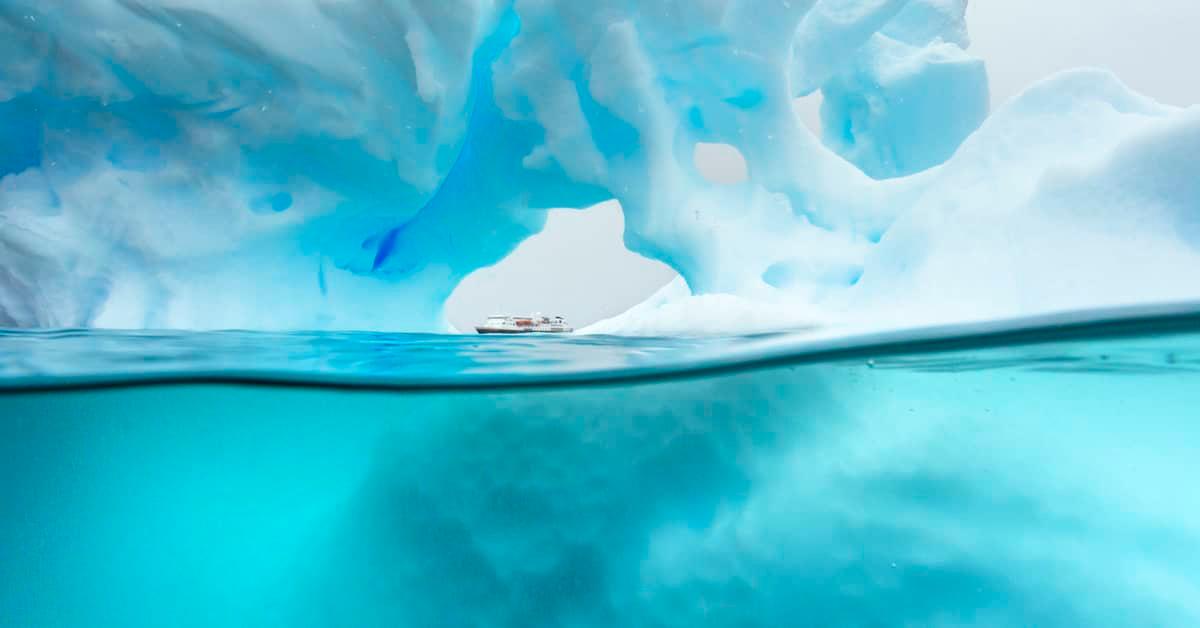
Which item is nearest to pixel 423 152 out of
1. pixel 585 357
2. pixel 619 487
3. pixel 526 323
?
pixel 585 357

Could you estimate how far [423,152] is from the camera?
6.20m

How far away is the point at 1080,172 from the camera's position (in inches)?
164

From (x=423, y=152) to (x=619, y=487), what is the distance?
157 inches

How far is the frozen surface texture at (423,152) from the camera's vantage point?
16.2 ft

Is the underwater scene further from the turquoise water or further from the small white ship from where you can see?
the small white ship

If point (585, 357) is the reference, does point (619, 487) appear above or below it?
below

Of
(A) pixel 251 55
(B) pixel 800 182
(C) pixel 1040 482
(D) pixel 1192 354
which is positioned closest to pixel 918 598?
(C) pixel 1040 482

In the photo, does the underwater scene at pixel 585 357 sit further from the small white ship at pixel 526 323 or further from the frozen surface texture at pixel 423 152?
the small white ship at pixel 526 323

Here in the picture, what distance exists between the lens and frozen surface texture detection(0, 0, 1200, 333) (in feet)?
16.2

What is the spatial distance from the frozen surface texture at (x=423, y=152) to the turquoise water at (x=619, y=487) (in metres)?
1.15

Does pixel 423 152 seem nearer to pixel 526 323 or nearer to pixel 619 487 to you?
pixel 619 487

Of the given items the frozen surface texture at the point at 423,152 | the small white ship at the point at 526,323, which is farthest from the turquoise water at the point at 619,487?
the small white ship at the point at 526,323

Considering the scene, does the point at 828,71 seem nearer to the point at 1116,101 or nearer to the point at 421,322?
the point at 1116,101

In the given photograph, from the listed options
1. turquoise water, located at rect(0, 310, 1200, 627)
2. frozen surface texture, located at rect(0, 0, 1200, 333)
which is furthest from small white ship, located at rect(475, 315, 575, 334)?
turquoise water, located at rect(0, 310, 1200, 627)
